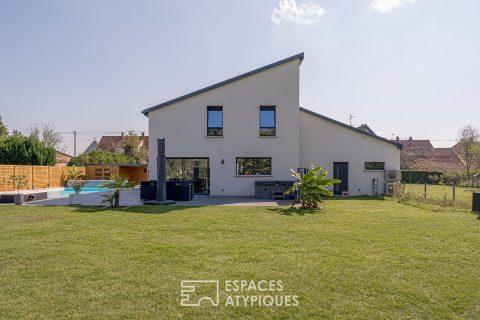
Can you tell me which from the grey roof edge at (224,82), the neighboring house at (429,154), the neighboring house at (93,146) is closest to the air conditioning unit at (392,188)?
the grey roof edge at (224,82)

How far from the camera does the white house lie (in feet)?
62.5

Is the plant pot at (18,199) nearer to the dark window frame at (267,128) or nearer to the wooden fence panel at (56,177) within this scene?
the dark window frame at (267,128)

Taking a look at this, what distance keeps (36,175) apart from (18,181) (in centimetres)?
228

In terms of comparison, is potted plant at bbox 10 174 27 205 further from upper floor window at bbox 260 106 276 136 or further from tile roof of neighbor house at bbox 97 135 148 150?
tile roof of neighbor house at bbox 97 135 148 150

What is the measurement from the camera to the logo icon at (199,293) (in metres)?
3.93

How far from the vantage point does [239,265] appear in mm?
5277

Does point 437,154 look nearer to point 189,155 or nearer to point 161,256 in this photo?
point 189,155

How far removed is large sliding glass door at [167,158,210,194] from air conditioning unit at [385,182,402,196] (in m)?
11.9

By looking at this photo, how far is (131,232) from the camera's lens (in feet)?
25.6

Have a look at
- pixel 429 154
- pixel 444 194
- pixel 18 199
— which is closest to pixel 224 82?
pixel 18 199

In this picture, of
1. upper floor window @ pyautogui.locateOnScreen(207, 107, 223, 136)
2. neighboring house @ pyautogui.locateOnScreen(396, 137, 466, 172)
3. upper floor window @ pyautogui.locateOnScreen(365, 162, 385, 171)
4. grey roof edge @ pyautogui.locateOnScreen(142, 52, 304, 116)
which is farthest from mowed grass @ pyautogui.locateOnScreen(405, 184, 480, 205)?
neighboring house @ pyautogui.locateOnScreen(396, 137, 466, 172)

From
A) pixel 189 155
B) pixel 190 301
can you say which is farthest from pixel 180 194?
pixel 190 301

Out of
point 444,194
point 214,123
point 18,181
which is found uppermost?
point 214,123

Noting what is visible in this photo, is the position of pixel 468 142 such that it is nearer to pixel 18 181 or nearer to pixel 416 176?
pixel 416 176
